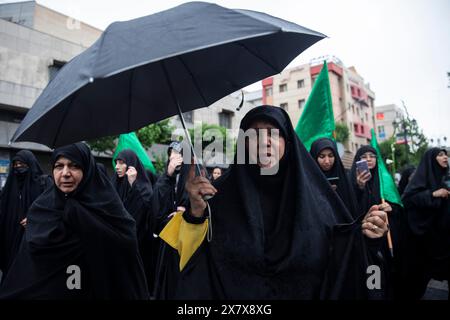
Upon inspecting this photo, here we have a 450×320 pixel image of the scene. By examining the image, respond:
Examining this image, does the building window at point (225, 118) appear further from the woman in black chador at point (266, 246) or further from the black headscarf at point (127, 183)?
the woman in black chador at point (266, 246)

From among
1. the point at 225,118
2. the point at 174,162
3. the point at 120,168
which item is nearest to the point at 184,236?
the point at 174,162

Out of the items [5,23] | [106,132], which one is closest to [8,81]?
[5,23]

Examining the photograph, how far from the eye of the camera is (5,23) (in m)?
14.4

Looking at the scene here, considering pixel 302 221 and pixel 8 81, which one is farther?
pixel 8 81

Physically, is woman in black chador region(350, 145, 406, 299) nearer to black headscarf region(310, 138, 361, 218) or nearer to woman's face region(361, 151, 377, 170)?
woman's face region(361, 151, 377, 170)

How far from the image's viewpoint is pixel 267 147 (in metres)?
1.77

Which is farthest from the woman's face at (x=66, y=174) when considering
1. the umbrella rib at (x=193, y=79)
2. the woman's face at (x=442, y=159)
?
the woman's face at (x=442, y=159)

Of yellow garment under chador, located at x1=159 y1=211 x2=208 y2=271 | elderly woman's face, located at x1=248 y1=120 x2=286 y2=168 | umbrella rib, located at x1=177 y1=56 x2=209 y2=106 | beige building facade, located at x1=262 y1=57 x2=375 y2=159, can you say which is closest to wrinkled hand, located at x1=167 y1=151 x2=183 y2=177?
umbrella rib, located at x1=177 y1=56 x2=209 y2=106

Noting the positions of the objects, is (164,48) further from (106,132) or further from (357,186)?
(357,186)

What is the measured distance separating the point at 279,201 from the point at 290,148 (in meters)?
0.31

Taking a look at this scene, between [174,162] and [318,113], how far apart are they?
2002 mm

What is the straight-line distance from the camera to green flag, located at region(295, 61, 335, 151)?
13.9 ft

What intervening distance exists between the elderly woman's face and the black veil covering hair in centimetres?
122
